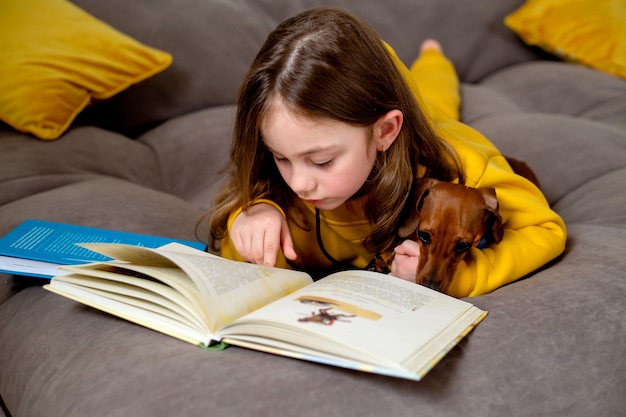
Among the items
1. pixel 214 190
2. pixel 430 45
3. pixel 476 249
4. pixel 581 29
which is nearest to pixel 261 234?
pixel 476 249

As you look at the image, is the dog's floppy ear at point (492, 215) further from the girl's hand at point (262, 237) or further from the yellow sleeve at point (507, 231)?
the girl's hand at point (262, 237)

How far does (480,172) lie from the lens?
52.4 inches

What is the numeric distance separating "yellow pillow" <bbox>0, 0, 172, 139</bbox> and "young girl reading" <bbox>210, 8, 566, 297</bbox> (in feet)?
2.85

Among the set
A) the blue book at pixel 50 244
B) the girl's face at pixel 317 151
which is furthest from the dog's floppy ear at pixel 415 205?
the blue book at pixel 50 244

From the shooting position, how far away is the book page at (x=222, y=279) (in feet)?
3.04

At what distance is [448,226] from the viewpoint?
1.15 meters

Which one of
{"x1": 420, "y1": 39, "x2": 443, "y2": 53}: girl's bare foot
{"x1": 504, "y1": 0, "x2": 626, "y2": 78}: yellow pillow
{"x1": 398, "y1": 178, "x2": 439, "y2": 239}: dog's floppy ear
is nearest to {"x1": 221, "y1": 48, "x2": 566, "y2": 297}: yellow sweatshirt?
{"x1": 398, "y1": 178, "x2": 439, "y2": 239}: dog's floppy ear

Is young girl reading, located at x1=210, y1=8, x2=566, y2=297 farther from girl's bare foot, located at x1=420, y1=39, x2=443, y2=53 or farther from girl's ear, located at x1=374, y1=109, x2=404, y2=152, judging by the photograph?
girl's bare foot, located at x1=420, y1=39, x2=443, y2=53

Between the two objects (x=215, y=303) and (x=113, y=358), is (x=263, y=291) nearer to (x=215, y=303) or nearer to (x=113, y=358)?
(x=215, y=303)

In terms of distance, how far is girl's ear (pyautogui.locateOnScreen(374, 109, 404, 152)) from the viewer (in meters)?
1.23

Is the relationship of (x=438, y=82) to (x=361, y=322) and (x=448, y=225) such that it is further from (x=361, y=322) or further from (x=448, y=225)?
(x=361, y=322)

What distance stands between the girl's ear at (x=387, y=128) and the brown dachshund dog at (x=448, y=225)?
128 mm

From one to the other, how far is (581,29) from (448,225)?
196 centimetres

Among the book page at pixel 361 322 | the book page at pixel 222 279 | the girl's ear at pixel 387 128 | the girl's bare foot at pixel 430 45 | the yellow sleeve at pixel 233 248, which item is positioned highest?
the girl's ear at pixel 387 128
